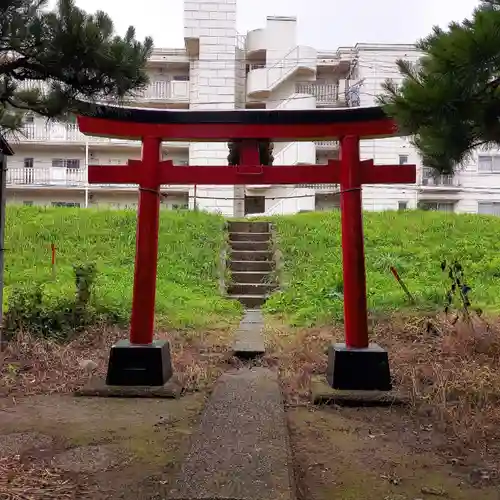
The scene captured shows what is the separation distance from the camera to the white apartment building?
1998 centimetres

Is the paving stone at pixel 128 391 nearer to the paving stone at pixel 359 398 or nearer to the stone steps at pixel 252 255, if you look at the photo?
the paving stone at pixel 359 398

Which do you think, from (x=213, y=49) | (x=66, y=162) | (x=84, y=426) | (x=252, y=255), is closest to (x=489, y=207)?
(x=213, y=49)

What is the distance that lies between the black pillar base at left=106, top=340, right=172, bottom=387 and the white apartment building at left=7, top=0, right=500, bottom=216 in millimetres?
13969

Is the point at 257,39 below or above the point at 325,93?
above

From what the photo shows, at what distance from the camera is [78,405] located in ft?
14.0

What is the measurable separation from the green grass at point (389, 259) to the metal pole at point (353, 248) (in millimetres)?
2597

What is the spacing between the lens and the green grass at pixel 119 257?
8.19m

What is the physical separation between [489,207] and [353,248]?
19.6 metres

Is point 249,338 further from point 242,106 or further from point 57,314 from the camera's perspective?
point 242,106

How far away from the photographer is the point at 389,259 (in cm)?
1086

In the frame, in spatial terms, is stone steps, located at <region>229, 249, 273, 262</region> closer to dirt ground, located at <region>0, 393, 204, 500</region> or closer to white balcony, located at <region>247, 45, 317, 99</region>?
dirt ground, located at <region>0, 393, 204, 500</region>

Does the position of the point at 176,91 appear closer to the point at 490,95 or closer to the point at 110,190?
the point at 110,190

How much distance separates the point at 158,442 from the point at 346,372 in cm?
179

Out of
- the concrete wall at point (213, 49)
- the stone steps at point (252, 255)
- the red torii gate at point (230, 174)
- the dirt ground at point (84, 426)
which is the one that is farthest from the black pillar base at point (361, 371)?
the concrete wall at point (213, 49)
